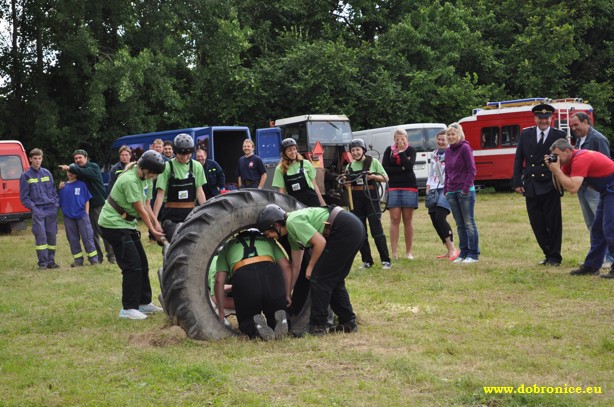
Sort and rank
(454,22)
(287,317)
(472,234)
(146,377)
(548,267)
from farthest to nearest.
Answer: (454,22) → (472,234) → (548,267) → (287,317) → (146,377)

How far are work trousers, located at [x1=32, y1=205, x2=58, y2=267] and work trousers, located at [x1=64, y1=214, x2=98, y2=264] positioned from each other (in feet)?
1.49

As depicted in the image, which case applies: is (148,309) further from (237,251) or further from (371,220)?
(371,220)

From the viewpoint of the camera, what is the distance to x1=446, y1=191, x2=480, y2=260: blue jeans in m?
11.5

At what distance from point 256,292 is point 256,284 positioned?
2.8 inches

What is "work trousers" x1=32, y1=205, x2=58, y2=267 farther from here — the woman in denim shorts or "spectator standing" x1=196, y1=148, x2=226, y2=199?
the woman in denim shorts

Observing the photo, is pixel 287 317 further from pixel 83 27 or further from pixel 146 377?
pixel 83 27

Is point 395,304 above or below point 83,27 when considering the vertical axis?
below

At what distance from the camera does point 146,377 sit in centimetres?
596

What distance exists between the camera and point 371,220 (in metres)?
11.4

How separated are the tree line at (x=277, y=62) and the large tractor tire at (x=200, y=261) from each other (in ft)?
55.1

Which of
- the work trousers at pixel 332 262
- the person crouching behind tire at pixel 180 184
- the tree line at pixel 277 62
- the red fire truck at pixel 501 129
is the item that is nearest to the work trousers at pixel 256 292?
the work trousers at pixel 332 262

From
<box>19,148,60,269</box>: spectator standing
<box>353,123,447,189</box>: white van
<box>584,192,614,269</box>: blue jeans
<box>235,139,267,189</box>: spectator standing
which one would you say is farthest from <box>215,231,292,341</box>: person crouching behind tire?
<box>353,123,447,189</box>: white van

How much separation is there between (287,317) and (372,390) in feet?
6.69

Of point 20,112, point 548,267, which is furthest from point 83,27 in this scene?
point 548,267
